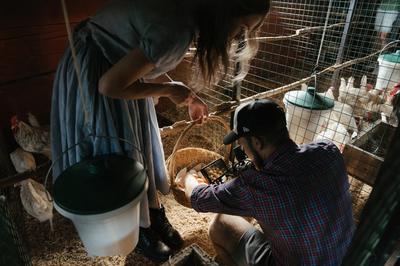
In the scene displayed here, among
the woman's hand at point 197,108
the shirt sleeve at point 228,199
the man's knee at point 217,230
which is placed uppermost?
the woman's hand at point 197,108

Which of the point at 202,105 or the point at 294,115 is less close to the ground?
the point at 202,105

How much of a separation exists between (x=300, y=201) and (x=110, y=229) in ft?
2.01

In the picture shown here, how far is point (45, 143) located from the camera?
1.51 meters

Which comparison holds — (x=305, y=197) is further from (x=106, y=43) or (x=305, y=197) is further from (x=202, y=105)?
(x=106, y=43)

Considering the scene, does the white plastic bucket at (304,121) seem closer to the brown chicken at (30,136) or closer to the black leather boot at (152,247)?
the black leather boot at (152,247)

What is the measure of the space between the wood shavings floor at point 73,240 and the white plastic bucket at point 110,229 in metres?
0.74

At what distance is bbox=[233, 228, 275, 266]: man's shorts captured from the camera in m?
1.19

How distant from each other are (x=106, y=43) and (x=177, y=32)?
300 mm

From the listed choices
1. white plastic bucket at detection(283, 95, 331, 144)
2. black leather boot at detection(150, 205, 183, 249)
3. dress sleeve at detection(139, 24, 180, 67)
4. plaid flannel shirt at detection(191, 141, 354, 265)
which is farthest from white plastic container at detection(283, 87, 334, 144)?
dress sleeve at detection(139, 24, 180, 67)

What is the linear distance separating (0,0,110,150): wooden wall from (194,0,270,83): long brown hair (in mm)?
1312

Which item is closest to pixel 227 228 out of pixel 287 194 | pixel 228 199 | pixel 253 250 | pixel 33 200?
pixel 253 250

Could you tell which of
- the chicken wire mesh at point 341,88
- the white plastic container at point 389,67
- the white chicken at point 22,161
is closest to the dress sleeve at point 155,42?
the chicken wire mesh at point 341,88

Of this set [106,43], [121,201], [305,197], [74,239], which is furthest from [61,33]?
[305,197]

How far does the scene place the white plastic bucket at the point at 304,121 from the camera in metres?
2.07
